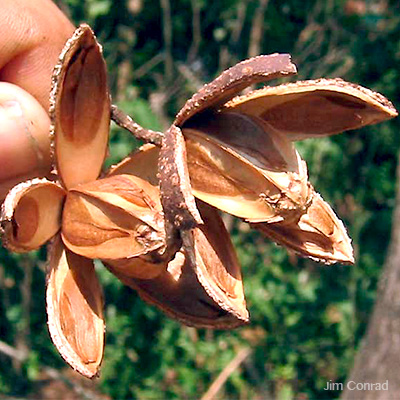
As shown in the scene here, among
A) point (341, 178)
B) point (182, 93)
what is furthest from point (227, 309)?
point (341, 178)

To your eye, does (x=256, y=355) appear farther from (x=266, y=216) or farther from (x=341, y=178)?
(x=266, y=216)

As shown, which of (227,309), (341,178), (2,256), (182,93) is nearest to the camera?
(227,309)

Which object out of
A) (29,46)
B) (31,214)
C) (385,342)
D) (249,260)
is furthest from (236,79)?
A: (249,260)

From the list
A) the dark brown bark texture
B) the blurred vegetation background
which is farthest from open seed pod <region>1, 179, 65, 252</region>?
the blurred vegetation background

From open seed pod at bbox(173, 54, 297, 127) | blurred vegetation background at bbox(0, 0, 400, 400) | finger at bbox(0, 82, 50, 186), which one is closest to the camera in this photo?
open seed pod at bbox(173, 54, 297, 127)

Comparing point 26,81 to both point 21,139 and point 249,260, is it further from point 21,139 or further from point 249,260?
point 249,260

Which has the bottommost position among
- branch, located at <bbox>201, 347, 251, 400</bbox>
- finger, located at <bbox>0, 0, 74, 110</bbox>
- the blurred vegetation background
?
branch, located at <bbox>201, 347, 251, 400</bbox>

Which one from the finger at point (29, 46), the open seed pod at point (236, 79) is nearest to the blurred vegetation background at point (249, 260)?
the finger at point (29, 46)

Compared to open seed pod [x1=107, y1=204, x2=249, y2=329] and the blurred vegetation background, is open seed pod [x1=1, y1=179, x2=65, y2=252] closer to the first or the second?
open seed pod [x1=107, y1=204, x2=249, y2=329]
